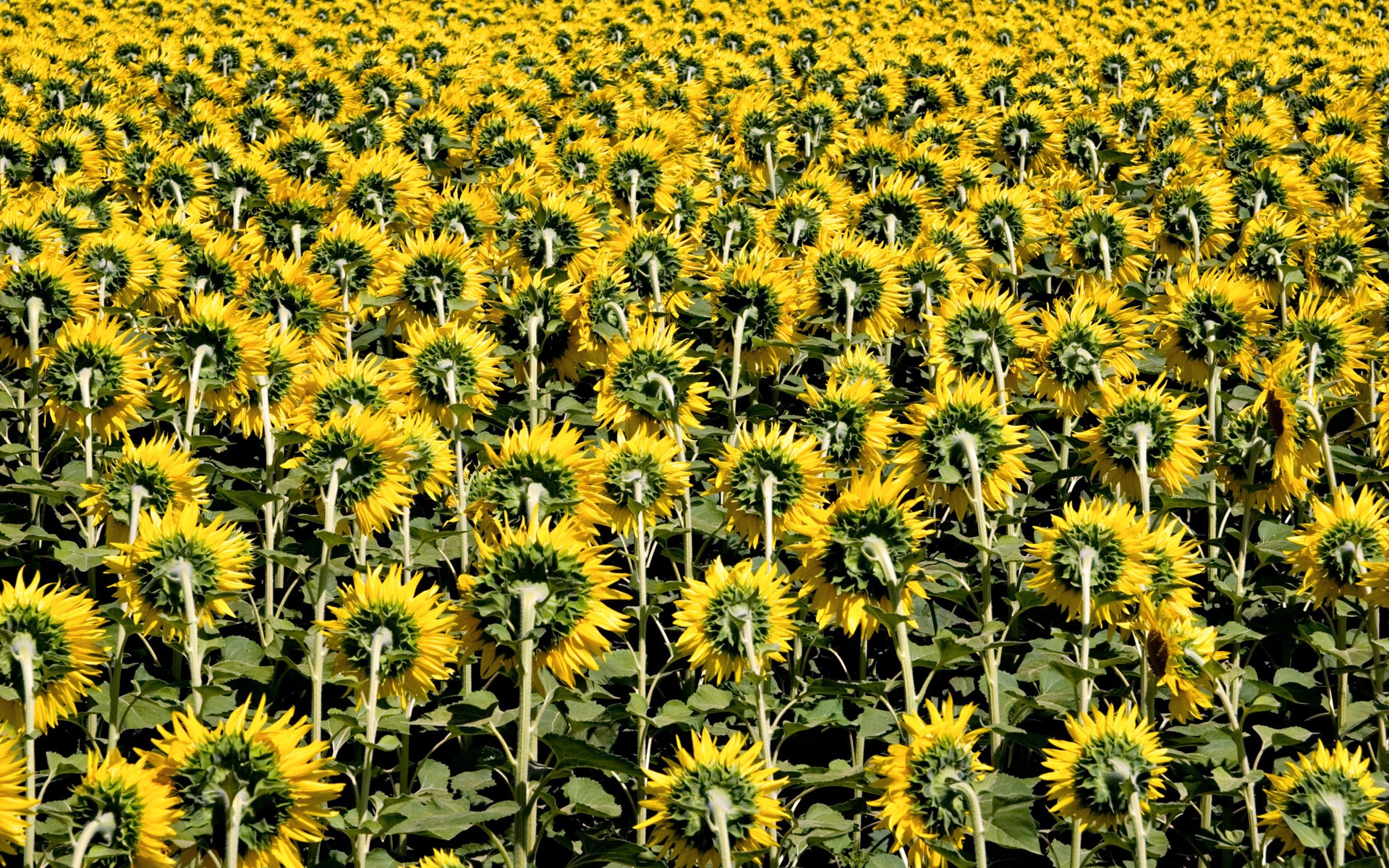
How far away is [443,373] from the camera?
444 centimetres

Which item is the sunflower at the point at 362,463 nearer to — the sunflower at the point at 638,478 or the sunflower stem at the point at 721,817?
the sunflower at the point at 638,478

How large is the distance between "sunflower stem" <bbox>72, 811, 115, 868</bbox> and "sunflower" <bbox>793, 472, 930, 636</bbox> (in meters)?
1.70

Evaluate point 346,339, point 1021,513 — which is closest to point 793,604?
point 1021,513

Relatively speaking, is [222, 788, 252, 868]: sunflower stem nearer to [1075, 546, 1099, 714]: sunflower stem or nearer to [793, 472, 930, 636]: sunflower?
[793, 472, 930, 636]: sunflower

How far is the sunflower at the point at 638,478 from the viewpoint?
149 inches

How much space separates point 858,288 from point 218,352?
2459 mm

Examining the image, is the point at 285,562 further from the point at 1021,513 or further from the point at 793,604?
the point at 1021,513

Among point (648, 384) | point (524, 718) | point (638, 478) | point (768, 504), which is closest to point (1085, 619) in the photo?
point (768, 504)

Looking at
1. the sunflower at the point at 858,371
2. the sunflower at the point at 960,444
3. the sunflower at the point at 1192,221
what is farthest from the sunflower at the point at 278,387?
the sunflower at the point at 1192,221

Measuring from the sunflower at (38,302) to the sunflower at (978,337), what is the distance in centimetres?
321

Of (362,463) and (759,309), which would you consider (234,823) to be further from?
(759,309)

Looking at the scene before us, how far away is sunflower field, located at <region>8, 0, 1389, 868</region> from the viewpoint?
10.0ft

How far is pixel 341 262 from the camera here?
5.46 metres

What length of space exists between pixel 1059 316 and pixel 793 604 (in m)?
2.00
